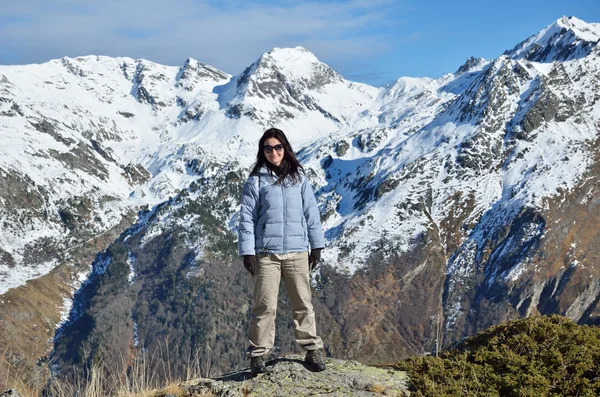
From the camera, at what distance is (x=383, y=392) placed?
40.9 feet

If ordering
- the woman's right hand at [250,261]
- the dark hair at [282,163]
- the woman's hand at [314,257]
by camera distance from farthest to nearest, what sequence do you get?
the dark hair at [282,163]
the woman's hand at [314,257]
the woman's right hand at [250,261]

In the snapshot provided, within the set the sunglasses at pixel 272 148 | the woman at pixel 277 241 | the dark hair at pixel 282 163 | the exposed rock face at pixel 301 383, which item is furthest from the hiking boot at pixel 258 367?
the sunglasses at pixel 272 148

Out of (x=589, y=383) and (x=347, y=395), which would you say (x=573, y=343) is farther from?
(x=347, y=395)

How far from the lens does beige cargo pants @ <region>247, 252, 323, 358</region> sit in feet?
43.2

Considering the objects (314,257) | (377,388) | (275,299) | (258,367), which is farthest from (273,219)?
(377,388)

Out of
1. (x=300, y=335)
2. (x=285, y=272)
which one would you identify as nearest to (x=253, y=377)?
(x=300, y=335)

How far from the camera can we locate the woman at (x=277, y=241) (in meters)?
13.2

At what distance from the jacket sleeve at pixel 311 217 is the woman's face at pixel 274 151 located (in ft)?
2.91

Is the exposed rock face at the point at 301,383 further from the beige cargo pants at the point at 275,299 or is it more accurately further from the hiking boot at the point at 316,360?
the beige cargo pants at the point at 275,299

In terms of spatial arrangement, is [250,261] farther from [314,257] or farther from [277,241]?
[314,257]

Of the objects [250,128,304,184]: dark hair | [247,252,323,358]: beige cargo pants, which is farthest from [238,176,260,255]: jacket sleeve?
[247,252,323,358]: beige cargo pants

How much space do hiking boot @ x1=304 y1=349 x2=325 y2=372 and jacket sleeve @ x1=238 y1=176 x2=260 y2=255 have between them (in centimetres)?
294

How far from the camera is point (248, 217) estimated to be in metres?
13.1

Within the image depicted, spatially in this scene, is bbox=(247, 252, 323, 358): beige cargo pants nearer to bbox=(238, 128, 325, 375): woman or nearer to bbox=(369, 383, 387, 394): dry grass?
bbox=(238, 128, 325, 375): woman
